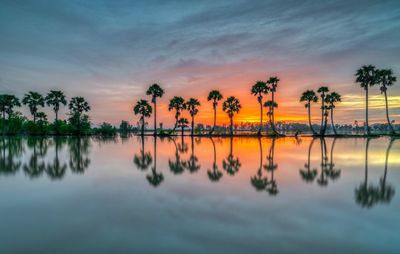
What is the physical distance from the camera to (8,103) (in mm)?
80125

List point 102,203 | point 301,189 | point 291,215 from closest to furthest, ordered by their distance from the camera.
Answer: point 291,215 < point 102,203 < point 301,189

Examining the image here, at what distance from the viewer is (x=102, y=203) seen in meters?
7.95

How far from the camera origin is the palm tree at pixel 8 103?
3103 inches

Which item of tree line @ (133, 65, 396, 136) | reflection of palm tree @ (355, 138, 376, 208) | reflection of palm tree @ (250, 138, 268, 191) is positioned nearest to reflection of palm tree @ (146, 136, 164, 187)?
reflection of palm tree @ (250, 138, 268, 191)

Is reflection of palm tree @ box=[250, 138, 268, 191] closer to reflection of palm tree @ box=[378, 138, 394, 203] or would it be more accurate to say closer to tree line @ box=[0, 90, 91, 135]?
reflection of palm tree @ box=[378, 138, 394, 203]

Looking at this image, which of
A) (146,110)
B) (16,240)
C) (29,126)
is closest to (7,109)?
(29,126)

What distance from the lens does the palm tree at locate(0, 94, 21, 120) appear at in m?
78.8

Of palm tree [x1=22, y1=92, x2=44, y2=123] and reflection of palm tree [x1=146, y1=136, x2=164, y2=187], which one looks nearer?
reflection of palm tree [x1=146, y1=136, x2=164, y2=187]

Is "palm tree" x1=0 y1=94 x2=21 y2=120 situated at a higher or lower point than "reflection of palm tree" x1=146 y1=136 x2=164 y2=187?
higher

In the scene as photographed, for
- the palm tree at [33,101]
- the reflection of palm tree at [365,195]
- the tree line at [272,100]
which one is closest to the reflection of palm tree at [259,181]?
the reflection of palm tree at [365,195]

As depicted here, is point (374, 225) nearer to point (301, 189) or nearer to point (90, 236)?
point (301, 189)

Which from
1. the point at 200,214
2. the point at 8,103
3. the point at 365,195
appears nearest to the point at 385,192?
the point at 365,195

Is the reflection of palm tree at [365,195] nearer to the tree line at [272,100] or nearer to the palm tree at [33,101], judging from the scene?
the tree line at [272,100]

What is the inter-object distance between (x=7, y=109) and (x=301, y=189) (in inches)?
3808
